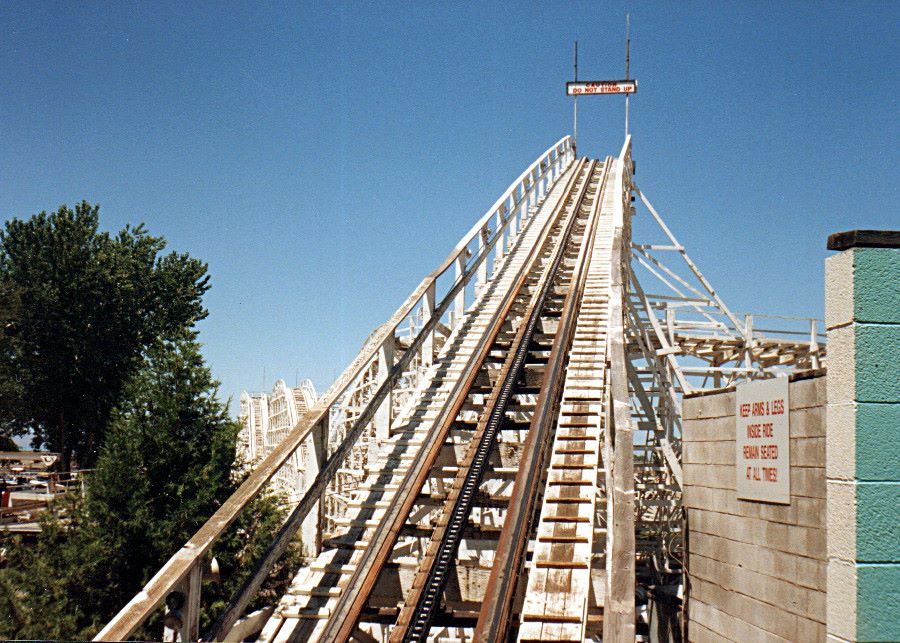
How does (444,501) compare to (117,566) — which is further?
(117,566)

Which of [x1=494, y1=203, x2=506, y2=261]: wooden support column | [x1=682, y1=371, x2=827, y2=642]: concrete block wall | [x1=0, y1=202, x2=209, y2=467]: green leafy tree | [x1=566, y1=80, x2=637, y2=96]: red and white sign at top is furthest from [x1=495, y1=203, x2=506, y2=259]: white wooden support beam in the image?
[x1=566, y1=80, x2=637, y2=96]: red and white sign at top

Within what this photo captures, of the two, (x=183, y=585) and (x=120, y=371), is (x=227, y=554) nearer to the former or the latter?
(x=183, y=585)

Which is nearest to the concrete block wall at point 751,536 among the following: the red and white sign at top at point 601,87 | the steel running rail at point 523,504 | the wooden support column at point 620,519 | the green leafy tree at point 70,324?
the wooden support column at point 620,519

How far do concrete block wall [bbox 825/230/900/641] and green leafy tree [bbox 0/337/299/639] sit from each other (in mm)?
8704

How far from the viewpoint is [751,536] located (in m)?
8.05

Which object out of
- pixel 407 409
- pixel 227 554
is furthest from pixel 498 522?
pixel 227 554

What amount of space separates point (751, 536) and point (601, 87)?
3149 cm

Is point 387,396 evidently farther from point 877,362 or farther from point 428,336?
point 877,362

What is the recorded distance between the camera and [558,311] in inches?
513

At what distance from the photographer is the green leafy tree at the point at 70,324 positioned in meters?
29.0

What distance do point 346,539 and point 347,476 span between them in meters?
11.9

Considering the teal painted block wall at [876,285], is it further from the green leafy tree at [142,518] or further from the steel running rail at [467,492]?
the green leafy tree at [142,518]

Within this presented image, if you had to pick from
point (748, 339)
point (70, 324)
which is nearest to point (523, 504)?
point (748, 339)

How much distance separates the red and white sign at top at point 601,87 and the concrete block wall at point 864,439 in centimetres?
3371
